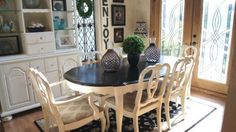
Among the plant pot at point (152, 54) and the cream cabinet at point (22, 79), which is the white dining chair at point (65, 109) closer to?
the cream cabinet at point (22, 79)

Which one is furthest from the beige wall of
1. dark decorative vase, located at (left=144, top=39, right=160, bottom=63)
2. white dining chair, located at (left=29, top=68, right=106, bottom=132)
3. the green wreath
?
white dining chair, located at (left=29, top=68, right=106, bottom=132)

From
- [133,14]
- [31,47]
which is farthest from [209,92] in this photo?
[31,47]

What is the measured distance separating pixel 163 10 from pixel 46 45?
2.53 metres

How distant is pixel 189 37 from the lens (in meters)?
3.72

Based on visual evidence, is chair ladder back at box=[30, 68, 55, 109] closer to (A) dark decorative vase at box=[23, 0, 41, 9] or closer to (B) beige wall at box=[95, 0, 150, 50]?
(A) dark decorative vase at box=[23, 0, 41, 9]

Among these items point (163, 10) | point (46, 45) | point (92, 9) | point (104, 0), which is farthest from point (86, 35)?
point (163, 10)

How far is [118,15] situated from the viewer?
4102mm

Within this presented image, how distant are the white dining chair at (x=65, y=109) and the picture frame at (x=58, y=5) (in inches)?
64.4

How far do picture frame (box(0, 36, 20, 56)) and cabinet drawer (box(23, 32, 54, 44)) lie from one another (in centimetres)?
21

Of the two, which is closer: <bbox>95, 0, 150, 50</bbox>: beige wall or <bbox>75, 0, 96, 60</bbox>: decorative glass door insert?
<bbox>75, 0, 96, 60</bbox>: decorative glass door insert

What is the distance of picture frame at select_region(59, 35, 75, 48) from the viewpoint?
3291mm

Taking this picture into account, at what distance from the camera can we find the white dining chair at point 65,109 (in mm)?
1710

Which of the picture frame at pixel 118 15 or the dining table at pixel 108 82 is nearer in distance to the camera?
the dining table at pixel 108 82

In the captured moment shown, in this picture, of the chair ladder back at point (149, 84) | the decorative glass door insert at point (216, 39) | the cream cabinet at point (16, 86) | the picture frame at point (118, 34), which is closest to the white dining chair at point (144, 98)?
the chair ladder back at point (149, 84)
